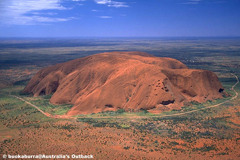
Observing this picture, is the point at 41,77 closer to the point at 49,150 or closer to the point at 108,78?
the point at 108,78

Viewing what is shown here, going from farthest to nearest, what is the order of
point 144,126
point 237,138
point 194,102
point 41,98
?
point 41,98
point 194,102
point 144,126
point 237,138

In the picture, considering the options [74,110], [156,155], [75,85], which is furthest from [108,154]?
[75,85]

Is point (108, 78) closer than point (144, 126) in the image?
No

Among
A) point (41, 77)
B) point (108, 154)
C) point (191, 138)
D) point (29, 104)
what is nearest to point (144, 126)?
point (191, 138)

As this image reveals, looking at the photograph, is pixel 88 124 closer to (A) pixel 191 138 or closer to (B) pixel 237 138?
(A) pixel 191 138

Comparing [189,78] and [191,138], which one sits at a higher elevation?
[189,78]

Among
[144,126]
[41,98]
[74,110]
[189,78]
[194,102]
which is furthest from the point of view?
[41,98]
